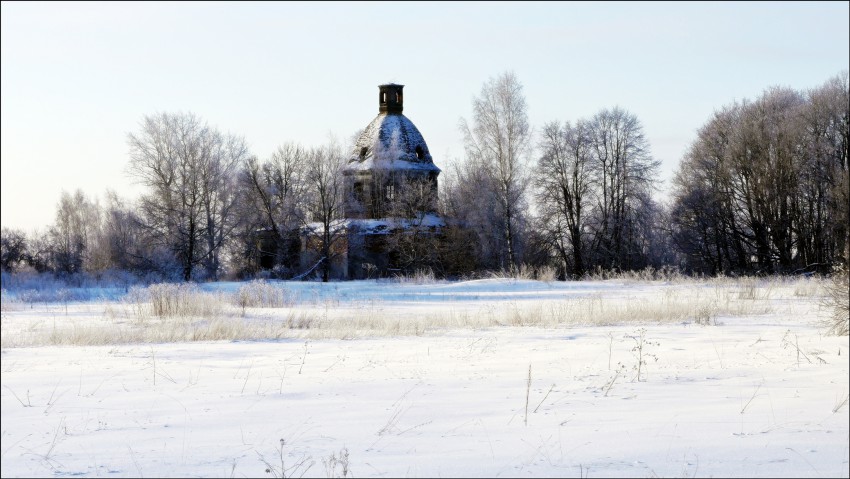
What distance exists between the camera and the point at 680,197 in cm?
4047

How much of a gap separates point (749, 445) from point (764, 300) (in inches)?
597

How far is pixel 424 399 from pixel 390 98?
41129 millimetres

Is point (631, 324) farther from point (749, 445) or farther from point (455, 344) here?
point (749, 445)

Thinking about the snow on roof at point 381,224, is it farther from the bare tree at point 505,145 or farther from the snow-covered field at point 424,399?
the snow-covered field at point 424,399

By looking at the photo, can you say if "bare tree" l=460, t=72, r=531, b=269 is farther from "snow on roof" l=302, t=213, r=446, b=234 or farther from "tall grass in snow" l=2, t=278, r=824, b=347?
"tall grass in snow" l=2, t=278, r=824, b=347

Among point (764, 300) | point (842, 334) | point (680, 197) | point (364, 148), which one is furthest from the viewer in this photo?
point (364, 148)

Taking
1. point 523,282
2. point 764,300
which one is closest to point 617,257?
point 523,282

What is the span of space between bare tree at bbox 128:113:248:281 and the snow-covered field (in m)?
19.4

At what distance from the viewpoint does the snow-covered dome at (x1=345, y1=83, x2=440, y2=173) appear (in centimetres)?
4356

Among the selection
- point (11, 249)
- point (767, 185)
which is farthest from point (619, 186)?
point (11, 249)

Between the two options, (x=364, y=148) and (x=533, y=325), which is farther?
(x=364, y=148)

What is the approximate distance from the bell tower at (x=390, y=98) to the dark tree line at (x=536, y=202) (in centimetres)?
604

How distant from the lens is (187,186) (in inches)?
1374

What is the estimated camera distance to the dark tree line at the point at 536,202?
107 feet
